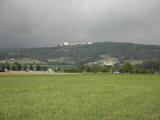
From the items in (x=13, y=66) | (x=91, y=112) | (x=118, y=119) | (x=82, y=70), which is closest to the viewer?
(x=118, y=119)

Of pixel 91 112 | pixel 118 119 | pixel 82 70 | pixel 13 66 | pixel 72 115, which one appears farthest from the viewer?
pixel 13 66

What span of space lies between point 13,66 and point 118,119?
613ft

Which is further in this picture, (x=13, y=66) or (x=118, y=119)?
(x=13, y=66)

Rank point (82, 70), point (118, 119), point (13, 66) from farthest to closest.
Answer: point (13, 66), point (82, 70), point (118, 119)

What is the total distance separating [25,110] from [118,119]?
22.8 feet

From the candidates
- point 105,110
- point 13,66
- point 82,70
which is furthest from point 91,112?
point 13,66

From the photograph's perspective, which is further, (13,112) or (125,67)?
(125,67)

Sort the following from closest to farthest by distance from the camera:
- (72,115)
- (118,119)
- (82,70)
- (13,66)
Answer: (118,119) < (72,115) < (82,70) < (13,66)

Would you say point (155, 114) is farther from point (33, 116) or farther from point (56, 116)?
point (33, 116)

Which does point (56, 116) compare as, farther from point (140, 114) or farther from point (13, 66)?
point (13, 66)

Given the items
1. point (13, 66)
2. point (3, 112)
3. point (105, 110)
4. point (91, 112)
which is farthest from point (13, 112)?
point (13, 66)

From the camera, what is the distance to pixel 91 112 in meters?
19.9

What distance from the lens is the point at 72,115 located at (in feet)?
60.7

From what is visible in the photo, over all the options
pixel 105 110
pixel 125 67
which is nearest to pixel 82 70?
pixel 125 67
